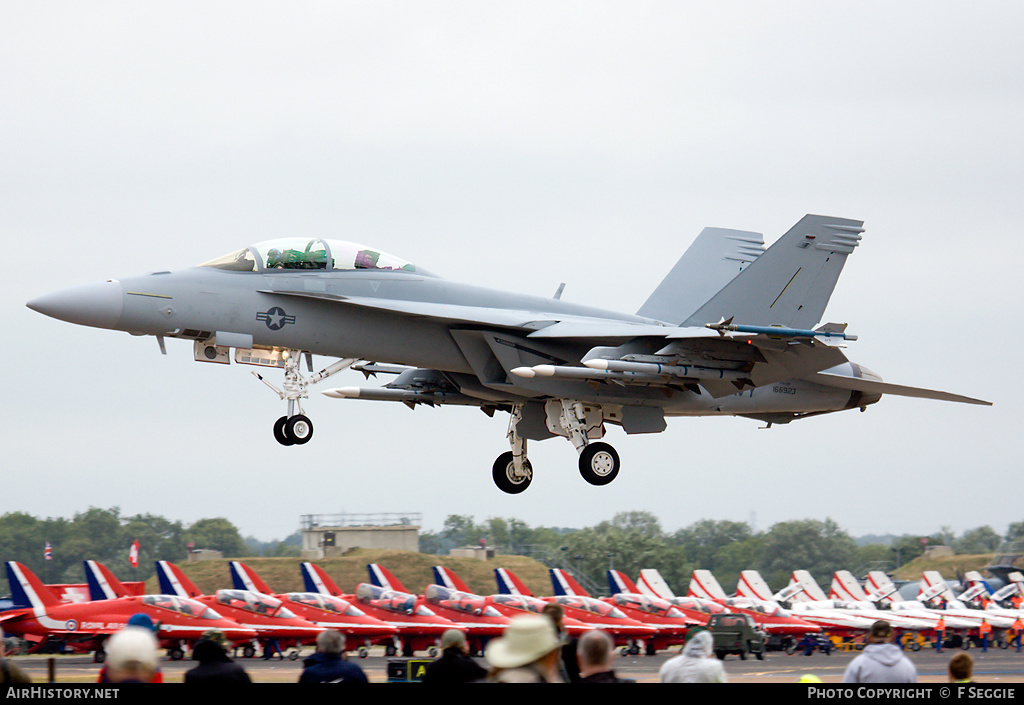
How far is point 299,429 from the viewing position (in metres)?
18.1

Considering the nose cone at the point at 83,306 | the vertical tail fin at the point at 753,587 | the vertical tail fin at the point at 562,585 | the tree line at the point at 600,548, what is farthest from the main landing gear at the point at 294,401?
the tree line at the point at 600,548

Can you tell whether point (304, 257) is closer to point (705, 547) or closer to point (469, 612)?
point (469, 612)

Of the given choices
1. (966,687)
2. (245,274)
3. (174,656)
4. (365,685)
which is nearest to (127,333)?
(245,274)

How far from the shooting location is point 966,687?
20.5 ft

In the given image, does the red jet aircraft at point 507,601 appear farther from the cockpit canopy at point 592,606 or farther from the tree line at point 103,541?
the tree line at point 103,541

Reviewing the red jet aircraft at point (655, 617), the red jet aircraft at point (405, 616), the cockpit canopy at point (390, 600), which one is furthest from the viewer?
the red jet aircraft at point (655, 617)

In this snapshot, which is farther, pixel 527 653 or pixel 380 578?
pixel 380 578

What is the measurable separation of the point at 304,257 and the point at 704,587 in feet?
97.4

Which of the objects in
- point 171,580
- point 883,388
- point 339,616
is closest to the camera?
point 883,388

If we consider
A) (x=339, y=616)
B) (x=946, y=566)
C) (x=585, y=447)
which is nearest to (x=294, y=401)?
(x=585, y=447)

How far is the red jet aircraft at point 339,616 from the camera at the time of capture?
34250 millimetres

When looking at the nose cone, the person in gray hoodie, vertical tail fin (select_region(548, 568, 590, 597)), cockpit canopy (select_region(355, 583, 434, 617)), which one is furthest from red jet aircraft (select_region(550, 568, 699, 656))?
the person in gray hoodie

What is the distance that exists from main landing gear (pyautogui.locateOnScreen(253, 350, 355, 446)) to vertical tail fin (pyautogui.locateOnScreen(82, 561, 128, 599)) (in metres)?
17.8

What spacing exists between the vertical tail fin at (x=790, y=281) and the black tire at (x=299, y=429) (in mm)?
7217
